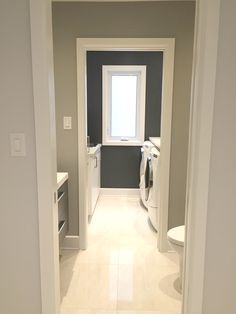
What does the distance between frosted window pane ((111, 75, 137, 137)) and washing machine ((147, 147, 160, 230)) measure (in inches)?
55.1

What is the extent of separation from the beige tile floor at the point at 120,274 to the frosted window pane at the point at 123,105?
5.84 ft

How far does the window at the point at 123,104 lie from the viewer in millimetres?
4582

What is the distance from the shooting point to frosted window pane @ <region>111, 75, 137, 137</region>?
184 inches

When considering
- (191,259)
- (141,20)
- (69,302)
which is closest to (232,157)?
(191,259)

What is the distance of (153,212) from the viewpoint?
3.37 meters

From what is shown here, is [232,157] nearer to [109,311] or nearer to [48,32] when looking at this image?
[48,32]

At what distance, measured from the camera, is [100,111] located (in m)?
4.69

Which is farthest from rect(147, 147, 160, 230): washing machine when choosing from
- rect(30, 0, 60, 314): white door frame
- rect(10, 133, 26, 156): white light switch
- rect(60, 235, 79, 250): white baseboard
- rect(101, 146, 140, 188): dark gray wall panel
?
rect(10, 133, 26, 156): white light switch

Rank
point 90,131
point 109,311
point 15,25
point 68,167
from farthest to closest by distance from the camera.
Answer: point 90,131, point 68,167, point 109,311, point 15,25

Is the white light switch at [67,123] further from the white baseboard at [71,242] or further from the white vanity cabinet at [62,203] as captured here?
the white baseboard at [71,242]

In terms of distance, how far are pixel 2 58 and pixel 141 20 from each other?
163 centimetres

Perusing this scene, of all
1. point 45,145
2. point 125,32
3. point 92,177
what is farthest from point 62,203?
point 125,32

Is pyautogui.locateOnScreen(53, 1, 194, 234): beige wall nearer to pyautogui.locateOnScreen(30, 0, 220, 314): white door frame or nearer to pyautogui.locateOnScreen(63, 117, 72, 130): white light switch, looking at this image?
pyautogui.locateOnScreen(63, 117, 72, 130): white light switch

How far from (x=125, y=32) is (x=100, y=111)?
218cm
